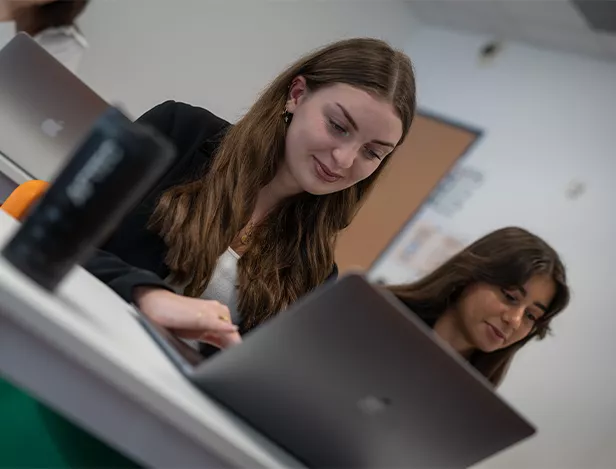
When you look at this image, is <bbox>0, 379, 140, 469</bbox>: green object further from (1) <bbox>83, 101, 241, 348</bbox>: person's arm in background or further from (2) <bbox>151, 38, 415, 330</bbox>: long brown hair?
(2) <bbox>151, 38, 415, 330</bbox>: long brown hair

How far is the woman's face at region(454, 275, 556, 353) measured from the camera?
173 centimetres

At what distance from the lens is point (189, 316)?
2.89ft

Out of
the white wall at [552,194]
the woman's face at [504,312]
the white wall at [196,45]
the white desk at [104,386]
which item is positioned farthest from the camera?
the white wall at [196,45]

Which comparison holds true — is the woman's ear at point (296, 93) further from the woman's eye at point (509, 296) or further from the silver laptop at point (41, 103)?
the woman's eye at point (509, 296)

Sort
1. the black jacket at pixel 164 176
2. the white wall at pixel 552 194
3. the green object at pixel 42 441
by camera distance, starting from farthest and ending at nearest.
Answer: the white wall at pixel 552 194
the black jacket at pixel 164 176
the green object at pixel 42 441

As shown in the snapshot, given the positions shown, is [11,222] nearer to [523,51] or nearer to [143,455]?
[143,455]

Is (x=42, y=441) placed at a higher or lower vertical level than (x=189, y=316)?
lower

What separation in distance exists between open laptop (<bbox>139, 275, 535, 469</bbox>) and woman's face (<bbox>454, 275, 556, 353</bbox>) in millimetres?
1023

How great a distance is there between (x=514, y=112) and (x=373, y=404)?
255 cm

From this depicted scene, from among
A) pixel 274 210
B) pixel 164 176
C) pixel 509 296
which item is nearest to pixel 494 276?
pixel 509 296

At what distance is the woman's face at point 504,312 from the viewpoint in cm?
173

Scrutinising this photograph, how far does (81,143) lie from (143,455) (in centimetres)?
27

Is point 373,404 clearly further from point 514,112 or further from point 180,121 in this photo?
point 514,112

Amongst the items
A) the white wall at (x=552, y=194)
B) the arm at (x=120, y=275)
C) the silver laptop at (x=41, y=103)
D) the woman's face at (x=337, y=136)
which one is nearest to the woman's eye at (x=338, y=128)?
the woman's face at (x=337, y=136)
